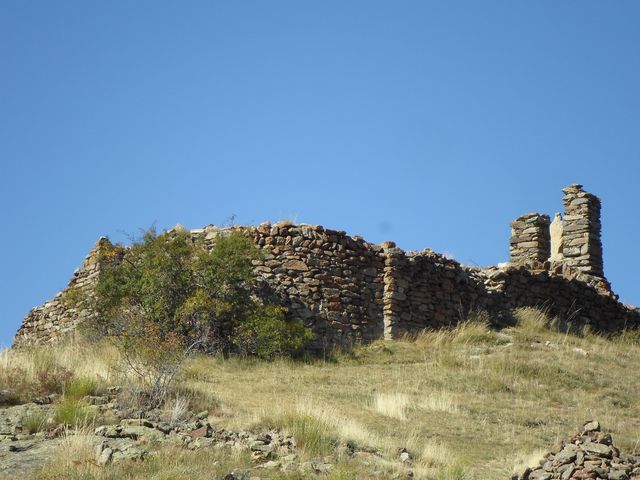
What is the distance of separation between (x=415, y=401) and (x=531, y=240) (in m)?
12.4

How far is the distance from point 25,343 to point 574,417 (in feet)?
43.6

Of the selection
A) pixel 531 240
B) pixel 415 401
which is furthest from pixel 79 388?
pixel 531 240

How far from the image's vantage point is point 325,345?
22391 millimetres

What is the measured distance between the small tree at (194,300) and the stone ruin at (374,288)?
673mm

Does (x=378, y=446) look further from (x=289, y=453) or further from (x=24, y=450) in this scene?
(x=24, y=450)

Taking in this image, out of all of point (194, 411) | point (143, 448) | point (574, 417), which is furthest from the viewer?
point (574, 417)

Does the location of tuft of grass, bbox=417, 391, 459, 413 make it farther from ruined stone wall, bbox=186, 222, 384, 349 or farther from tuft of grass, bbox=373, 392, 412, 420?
ruined stone wall, bbox=186, 222, 384, 349

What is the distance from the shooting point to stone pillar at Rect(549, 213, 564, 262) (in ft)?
100

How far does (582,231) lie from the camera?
29.8m

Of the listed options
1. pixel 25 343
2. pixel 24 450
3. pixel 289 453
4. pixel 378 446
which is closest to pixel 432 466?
pixel 378 446

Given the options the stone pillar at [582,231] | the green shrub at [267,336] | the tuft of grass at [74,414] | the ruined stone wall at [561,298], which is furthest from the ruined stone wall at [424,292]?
the tuft of grass at [74,414]

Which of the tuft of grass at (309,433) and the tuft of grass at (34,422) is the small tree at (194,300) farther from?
the tuft of grass at (309,433)

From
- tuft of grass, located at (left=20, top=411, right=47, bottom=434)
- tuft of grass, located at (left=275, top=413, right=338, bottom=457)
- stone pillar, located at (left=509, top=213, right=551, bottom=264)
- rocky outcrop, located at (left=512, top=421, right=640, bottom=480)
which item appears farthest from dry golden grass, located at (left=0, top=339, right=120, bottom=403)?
stone pillar, located at (left=509, top=213, right=551, bottom=264)

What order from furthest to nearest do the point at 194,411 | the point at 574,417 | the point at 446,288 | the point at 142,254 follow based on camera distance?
the point at 446,288 < the point at 142,254 < the point at 574,417 < the point at 194,411
